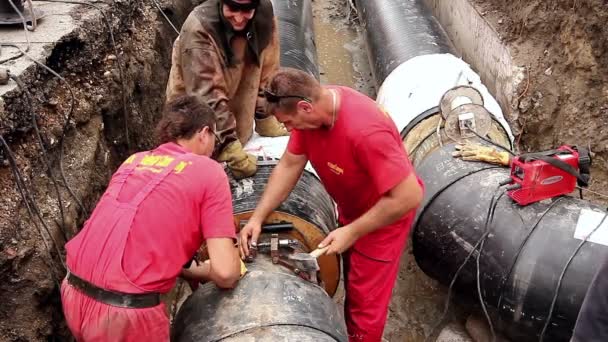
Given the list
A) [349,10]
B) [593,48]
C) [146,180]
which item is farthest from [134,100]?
[349,10]

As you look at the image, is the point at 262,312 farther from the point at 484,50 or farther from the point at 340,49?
the point at 340,49

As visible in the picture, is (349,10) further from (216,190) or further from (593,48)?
(216,190)

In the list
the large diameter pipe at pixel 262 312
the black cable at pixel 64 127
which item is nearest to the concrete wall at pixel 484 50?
the large diameter pipe at pixel 262 312

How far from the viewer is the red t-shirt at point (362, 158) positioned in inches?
112

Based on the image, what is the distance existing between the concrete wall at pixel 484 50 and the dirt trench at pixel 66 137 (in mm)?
3539

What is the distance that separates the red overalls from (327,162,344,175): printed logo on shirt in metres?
0.90

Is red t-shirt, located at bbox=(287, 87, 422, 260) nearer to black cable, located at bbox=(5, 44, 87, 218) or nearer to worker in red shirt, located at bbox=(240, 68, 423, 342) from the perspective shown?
worker in red shirt, located at bbox=(240, 68, 423, 342)

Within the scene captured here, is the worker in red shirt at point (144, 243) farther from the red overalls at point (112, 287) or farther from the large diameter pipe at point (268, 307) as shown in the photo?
the large diameter pipe at point (268, 307)

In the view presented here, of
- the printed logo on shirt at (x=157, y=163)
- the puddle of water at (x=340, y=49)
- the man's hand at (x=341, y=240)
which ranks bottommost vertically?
the puddle of water at (x=340, y=49)

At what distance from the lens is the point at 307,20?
7.36m

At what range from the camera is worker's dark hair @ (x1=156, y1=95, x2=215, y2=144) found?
2742 millimetres

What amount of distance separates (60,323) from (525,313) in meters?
2.79

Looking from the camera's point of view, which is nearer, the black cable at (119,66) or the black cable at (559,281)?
the black cable at (559,281)

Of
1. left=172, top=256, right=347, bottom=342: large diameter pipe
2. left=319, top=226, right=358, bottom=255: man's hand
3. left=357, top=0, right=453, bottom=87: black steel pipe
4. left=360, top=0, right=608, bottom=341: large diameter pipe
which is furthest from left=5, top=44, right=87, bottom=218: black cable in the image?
left=357, top=0, right=453, bottom=87: black steel pipe
